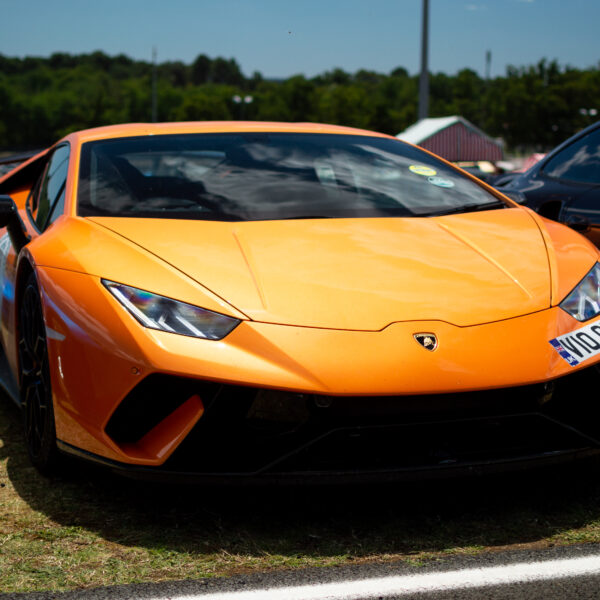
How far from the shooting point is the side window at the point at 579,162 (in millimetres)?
4457

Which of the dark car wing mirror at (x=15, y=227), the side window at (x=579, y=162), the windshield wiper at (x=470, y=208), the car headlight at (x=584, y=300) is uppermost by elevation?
the side window at (x=579, y=162)

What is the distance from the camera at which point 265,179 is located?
11.4 ft

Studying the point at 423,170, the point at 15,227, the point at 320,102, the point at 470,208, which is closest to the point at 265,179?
the point at 423,170

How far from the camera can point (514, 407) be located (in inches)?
95.8

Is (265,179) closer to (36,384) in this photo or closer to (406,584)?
(36,384)

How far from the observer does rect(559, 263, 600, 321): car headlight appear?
2.65 meters

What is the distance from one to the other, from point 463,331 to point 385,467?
43 cm

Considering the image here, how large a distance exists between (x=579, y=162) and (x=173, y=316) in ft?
9.50

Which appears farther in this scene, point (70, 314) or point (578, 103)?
point (578, 103)

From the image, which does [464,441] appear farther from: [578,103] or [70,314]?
[578,103]

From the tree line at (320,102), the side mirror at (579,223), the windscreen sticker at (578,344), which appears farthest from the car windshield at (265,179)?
the tree line at (320,102)

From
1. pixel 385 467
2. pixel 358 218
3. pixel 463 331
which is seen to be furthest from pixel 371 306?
pixel 358 218

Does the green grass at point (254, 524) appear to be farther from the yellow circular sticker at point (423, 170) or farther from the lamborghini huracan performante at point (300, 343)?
the yellow circular sticker at point (423, 170)

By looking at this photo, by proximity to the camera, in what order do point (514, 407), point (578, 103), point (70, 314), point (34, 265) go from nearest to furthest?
1. point (514, 407)
2. point (70, 314)
3. point (34, 265)
4. point (578, 103)
